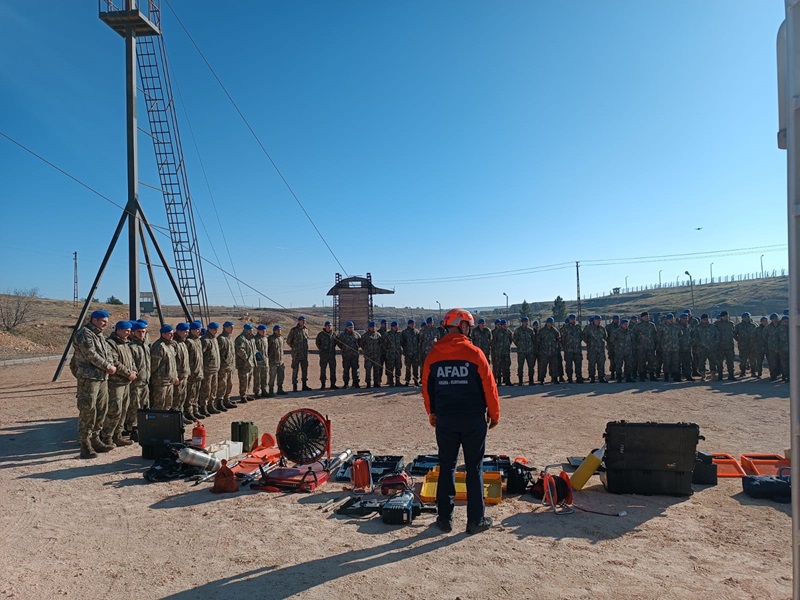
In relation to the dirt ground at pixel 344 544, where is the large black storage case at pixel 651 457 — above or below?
above

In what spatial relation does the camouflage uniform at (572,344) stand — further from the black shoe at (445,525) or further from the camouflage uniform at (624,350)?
the black shoe at (445,525)

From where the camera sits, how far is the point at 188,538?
498cm

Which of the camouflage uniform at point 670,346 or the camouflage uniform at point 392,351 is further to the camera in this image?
the camouflage uniform at point 392,351

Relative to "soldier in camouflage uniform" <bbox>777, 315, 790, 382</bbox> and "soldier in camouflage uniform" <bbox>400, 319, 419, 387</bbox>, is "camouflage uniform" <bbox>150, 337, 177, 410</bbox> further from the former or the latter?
"soldier in camouflage uniform" <bbox>777, 315, 790, 382</bbox>

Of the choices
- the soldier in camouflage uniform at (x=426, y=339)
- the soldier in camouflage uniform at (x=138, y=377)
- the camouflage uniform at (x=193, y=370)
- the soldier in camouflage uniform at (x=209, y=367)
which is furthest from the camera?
the soldier in camouflage uniform at (x=426, y=339)

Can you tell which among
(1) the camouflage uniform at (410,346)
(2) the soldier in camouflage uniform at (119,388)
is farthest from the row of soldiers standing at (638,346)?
(2) the soldier in camouflage uniform at (119,388)

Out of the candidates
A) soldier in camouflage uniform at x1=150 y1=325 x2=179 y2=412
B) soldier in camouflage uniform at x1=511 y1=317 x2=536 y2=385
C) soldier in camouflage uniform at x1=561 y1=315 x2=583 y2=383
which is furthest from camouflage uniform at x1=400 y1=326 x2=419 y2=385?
soldier in camouflage uniform at x1=150 y1=325 x2=179 y2=412

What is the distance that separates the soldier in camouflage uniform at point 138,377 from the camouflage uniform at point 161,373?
0.51 feet

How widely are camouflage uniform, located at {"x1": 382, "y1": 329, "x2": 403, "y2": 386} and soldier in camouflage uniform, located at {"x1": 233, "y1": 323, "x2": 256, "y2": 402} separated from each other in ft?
14.0

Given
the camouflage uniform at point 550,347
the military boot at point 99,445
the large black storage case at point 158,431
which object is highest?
the camouflage uniform at point 550,347

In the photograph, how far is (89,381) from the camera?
7.98 metres

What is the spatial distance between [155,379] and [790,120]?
10.1 meters

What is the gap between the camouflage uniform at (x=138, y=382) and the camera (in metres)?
9.20

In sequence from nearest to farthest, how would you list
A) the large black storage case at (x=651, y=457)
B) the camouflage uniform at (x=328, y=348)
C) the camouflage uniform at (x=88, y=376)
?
the large black storage case at (x=651, y=457)
the camouflage uniform at (x=88, y=376)
the camouflage uniform at (x=328, y=348)
